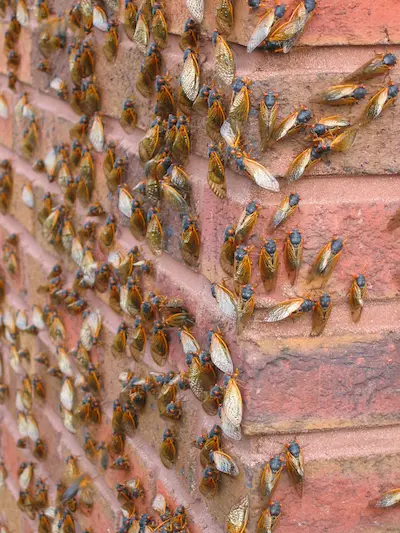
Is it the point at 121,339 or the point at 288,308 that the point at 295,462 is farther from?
the point at 121,339

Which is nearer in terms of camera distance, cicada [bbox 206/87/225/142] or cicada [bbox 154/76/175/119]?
cicada [bbox 206/87/225/142]

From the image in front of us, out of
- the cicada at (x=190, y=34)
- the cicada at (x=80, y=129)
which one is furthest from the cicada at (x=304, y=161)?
the cicada at (x=80, y=129)

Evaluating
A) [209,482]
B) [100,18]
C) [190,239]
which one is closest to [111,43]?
[100,18]

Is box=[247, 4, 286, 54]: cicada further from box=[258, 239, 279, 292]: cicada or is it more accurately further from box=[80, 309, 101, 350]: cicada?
box=[80, 309, 101, 350]: cicada

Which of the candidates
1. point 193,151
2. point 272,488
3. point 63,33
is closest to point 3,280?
point 63,33

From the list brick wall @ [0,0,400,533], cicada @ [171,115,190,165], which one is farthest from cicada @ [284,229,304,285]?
cicada @ [171,115,190,165]

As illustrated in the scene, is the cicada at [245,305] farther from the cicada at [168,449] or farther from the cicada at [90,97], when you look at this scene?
the cicada at [90,97]

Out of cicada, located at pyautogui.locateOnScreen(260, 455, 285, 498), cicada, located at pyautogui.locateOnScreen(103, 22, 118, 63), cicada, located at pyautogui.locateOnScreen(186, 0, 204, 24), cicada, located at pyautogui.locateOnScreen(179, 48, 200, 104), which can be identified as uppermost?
cicada, located at pyautogui.locateOnScreen(103, 22, 118, 63)

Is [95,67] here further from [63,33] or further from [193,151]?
[193,151]
